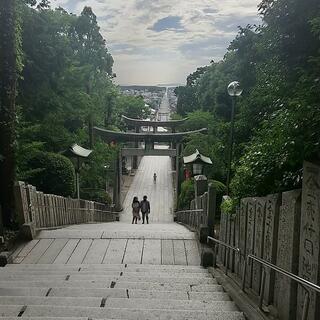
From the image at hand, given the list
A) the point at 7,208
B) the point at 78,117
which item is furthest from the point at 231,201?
the point at 78,117

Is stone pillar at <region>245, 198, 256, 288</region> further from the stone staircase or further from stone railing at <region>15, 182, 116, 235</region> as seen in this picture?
stone railing at <region>15, 182, 116, 235</region>

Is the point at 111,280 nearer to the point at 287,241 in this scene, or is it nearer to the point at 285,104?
the point at 287,241

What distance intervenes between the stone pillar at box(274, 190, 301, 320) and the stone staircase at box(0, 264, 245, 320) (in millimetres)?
458

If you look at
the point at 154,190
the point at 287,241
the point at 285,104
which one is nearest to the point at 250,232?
the point at 287,241

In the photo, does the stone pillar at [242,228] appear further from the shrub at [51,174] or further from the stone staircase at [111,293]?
the shrub at [51,174]

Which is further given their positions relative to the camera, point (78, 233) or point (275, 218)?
point (78, 233)

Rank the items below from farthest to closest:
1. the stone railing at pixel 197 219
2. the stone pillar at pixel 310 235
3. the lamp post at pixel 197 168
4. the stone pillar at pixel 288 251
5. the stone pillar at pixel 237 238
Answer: the lamp post at pixel 197 168 → the stone railing at pixel 197 219 → the stone pillar at pixel 237 238 → the stone pillar at pixel 288 251 → the stone pillar at pixel 310 235

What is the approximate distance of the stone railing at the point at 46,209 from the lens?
9.82 metres

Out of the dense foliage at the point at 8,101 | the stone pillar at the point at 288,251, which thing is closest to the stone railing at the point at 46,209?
the dense foliage at the point at 8,101

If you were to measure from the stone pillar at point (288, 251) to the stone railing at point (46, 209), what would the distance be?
6473 mm

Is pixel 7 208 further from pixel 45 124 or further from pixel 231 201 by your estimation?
pixel 45 124

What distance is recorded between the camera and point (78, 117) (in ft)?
75.0

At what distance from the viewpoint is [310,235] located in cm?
395

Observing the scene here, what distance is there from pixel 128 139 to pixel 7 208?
26599mm
